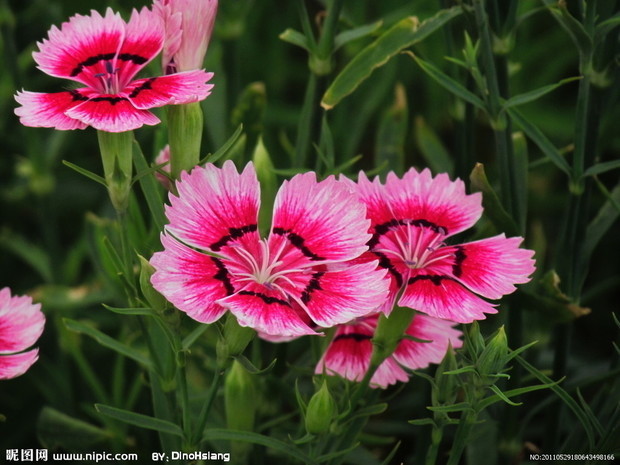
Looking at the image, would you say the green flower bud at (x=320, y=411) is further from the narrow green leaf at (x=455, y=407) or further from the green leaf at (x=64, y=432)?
the green leaf at (x=64, y=432)

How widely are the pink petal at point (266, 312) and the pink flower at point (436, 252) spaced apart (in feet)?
0.28

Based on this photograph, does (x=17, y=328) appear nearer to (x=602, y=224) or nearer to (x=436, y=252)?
(x=436, y=252)

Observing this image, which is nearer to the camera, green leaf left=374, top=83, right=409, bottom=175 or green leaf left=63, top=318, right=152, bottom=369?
green leaf left=63, top=318, right=152, bottom=369

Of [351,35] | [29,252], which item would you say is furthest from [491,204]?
[29,252]

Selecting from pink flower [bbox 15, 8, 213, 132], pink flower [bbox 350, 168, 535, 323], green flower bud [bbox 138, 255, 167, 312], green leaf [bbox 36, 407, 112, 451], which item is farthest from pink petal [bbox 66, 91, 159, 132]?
green leaf [bbox 36, 407, 112, 451]

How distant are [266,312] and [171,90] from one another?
0.21m

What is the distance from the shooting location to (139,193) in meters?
1.46

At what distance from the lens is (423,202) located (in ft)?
2.81

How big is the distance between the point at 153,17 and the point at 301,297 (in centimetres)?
29

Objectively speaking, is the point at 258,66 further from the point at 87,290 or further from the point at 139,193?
the point at 87,290

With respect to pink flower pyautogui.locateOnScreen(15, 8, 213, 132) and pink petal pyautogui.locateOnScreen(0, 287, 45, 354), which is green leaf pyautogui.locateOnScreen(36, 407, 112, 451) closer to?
pink petal pyautogui.locateOnScreen(0, 287, 45, 354)

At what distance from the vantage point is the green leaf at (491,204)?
889 mm

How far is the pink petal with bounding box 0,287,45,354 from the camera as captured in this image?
852 millimetres

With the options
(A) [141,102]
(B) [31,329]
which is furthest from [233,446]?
(A) [141,102]
